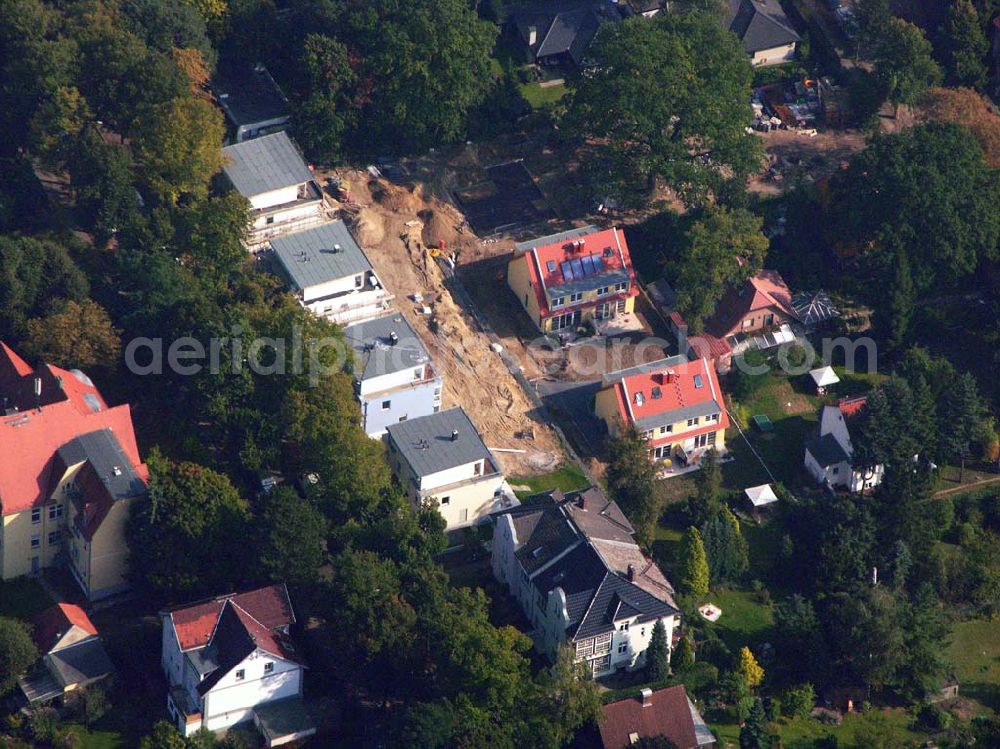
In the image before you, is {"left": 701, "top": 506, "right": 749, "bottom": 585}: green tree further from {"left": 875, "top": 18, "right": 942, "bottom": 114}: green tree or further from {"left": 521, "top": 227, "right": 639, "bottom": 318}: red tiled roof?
{"left": 875, "top": 18, "right": 942, "bottom": 114}: green tree

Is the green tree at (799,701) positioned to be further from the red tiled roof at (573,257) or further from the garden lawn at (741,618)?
the red tiled roof at (573,257)

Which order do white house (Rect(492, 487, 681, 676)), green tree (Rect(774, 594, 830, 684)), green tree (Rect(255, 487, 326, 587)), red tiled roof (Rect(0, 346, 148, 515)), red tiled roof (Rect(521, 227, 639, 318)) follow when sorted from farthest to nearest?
red tiled roof (Rect(521, 227, 639, 318)) < green tree (Rect(774, 594, 830, 684)) < red tiled roof (Rect(0, 346, 148, 515)) < white house (Rect(492, 487, 681, 676)) < green tree (Rect(255, 487, 326, 587))

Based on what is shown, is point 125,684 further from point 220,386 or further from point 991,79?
point 991,79

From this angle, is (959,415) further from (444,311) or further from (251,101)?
(251,101)

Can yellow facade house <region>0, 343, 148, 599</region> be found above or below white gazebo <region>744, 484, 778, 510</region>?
above

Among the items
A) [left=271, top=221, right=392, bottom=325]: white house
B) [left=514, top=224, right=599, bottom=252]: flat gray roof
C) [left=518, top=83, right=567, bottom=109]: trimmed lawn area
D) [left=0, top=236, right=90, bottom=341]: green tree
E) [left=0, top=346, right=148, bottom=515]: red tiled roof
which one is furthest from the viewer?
[left=518, top=83, right=567, bottom=109]: trimmed lawn area

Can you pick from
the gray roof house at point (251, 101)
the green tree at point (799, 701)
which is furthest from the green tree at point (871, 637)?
the gray roof house at point (251, 101)

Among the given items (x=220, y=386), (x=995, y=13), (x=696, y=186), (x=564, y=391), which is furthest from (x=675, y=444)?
(x=995, y=13)

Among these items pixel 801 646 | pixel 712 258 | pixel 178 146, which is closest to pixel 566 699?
pixel 801 646

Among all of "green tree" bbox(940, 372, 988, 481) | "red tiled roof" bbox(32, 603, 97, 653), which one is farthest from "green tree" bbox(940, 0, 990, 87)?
"red tiled roof" bbox(32, 603, 97, 653)
